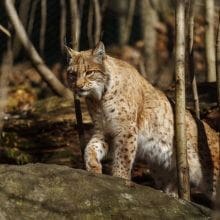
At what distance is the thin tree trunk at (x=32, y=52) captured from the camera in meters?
10.4

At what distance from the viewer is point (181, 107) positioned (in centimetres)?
692

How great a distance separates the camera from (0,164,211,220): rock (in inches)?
223

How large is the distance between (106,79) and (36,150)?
1.62m

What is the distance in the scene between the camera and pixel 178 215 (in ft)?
19.8

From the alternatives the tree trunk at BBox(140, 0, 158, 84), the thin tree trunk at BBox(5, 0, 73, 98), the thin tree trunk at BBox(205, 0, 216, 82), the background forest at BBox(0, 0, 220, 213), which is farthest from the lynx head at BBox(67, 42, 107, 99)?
the tree trunk at BBox(140, 0, 158, 84)

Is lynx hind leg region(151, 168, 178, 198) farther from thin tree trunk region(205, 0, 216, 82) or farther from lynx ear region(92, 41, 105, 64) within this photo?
thin tree trunk region(205, 0, 216, 82)

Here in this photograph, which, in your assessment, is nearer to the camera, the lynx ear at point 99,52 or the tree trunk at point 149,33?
the lynx ear at point 99,52

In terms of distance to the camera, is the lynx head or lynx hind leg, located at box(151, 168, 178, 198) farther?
lynx hind leg, located at box(151, 168, 178, 198)

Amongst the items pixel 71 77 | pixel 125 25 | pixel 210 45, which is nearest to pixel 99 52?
pixel 71 77

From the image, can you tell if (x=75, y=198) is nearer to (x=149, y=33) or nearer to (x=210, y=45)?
(x=210, y=45)

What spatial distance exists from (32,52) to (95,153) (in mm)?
3552

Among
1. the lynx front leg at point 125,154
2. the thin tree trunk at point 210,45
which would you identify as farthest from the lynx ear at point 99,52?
the thin tree trunk at point 210,45

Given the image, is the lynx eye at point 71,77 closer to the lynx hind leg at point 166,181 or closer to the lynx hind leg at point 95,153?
the lynx hind leg at point 95,153

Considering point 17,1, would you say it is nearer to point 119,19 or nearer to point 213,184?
point 119,19
